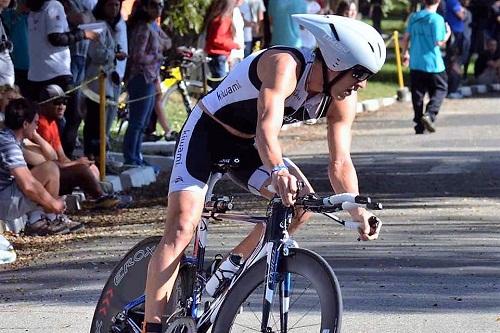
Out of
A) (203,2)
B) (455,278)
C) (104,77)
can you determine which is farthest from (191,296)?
(203,2)

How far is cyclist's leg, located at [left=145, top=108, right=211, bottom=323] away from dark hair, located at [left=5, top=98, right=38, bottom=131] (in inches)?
201

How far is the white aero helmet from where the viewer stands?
237 inches

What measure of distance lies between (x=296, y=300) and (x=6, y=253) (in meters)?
5.09

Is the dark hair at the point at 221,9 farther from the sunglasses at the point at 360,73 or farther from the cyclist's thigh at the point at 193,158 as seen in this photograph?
the sunglasses at the point at 360,73

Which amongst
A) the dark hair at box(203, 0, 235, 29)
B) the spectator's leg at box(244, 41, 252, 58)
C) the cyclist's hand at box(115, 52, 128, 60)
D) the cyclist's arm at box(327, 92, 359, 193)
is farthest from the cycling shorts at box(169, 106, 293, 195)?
the spectator's leg at box(244, 41, 252, 58)

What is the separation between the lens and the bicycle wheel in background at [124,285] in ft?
22.7

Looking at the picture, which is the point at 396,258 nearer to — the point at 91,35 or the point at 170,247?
the point at 170,247

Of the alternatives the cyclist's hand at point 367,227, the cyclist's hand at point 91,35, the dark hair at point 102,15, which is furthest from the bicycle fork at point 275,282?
the dark hair at point 102,15

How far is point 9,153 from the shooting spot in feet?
37.1

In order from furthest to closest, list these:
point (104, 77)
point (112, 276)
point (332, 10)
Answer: point (332, 10), point (104, 77), point (112, 276)

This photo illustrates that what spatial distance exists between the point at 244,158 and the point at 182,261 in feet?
1.83

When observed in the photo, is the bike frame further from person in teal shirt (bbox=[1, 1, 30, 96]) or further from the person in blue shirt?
the person in blue shirt

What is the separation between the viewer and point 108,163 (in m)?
14.8

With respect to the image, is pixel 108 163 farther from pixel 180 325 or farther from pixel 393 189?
pixel 180 325
